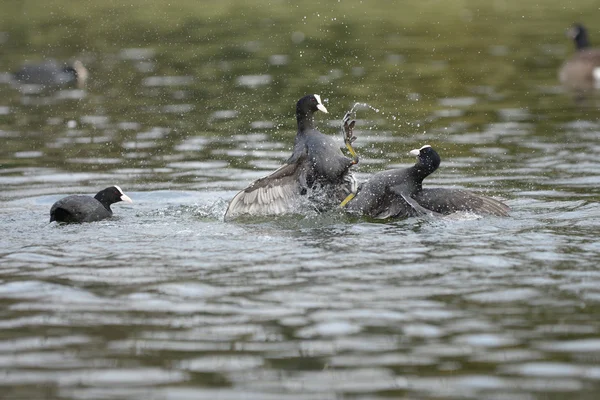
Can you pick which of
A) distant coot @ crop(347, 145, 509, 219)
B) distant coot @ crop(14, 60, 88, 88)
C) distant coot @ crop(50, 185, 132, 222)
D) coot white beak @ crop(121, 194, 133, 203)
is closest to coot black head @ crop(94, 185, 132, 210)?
coot white beak @ crop(121, 194, 133, 203)

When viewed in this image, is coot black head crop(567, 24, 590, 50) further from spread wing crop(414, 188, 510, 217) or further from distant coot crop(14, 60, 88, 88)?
spread wing crop(414, 188, 510, 217)

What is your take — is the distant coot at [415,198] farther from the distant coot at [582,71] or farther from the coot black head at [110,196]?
Result: the distant coot at [582,71]

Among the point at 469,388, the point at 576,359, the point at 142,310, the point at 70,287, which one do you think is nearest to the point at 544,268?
the point at 576,359

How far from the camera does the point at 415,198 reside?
32.0 ft

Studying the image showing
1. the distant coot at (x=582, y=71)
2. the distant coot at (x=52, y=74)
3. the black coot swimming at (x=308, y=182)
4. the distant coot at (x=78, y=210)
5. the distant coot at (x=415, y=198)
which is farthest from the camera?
the distant coot at (x=52, y=74)

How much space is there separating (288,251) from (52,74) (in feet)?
45.7

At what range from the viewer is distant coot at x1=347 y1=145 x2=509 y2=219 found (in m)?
9.56

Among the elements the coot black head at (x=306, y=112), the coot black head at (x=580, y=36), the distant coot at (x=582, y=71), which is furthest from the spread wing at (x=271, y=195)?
the coot black head at (x=580, y=36)

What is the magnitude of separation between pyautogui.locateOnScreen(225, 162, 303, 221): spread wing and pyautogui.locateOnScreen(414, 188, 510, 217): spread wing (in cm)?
125

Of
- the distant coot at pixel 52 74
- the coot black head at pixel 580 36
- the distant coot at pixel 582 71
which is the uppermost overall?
the distant coot at pixel 52 74

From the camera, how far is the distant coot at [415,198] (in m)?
9.56

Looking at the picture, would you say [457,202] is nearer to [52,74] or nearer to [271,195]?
[271,195]

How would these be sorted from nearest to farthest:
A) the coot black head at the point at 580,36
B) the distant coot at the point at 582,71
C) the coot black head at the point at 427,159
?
the coot black head at the point at 427,159
the distant coot at the point at 582,71
the coot black head at the point at 580,36

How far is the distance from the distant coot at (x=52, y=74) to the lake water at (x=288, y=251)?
57cm
